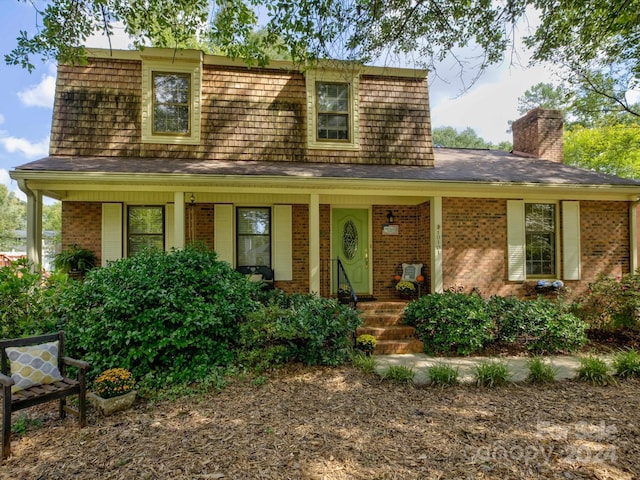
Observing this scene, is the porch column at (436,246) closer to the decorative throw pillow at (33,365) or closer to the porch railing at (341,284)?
the porch railing at (341,284)

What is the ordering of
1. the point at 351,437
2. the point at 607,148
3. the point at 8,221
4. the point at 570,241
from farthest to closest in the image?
1. the point at 8,221
2. the point at 607,148
3. the point at 570,241
4. the point at 351,437

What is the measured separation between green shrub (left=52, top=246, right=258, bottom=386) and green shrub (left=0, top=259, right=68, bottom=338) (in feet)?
0.79

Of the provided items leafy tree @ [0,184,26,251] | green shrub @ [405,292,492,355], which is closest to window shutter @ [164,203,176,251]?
green shrub @ [405,292,492,355]

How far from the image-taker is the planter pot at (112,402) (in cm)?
357

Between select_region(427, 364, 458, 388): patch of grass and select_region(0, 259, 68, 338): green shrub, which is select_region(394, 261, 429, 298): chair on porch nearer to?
select_region(427, 364, 458, 388): patch of grass

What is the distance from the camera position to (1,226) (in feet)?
98.2

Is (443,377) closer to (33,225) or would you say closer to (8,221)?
(33,225)

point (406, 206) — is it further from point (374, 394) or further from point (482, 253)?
point (374, 394)

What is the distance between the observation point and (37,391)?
323cm

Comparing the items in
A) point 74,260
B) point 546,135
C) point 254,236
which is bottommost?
point 74,260

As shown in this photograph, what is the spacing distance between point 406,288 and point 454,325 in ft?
6.54

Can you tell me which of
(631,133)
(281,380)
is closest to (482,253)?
(281,380)

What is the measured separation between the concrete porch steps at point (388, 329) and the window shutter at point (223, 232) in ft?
10.1

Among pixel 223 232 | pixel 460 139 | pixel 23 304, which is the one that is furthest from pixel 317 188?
pixel 460 139
